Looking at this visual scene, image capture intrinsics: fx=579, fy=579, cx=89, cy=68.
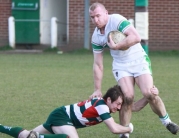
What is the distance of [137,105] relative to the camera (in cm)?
752

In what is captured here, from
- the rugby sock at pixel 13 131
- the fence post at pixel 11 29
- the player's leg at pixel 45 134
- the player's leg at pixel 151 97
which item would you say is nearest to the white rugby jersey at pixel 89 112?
the player's leg at pixel 45 134

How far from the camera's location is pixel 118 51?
23.7 feet

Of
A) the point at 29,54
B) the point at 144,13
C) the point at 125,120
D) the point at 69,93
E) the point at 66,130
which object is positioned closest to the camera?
the point at 66,130

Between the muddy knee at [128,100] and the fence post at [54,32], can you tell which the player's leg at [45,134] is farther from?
the fence post at [54,32]

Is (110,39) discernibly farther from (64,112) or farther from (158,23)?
(158,23)

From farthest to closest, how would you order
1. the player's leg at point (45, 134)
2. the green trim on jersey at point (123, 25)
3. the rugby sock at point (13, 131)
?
the green trim on jersey at point (123, 25) < the rugby sock at point (13, 131) < the player's leg at point (45, 134)

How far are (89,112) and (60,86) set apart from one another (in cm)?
515

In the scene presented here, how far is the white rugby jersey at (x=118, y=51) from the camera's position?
7086 mm

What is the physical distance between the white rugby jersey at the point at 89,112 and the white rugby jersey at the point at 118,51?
0.92 meters

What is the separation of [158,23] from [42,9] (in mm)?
3977

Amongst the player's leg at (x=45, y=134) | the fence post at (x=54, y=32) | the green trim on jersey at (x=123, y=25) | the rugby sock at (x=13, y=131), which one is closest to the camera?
the player's leg at (x=45, y=134)

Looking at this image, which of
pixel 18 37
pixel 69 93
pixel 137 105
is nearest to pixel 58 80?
pixel 69 93

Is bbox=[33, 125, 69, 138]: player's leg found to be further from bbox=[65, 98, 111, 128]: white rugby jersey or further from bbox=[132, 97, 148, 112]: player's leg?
bbox=[132, 97, 148, 112]: player's leg

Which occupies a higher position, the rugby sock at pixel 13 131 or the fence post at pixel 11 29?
the fence post at pixel 11 29
